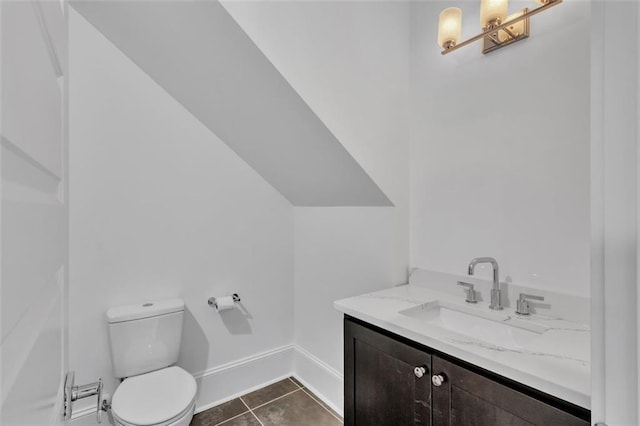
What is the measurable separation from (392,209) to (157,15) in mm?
1503

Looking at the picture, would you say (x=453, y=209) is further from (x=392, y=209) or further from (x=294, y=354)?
(x=294, y=354)

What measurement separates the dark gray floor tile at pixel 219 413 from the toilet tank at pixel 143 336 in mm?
427

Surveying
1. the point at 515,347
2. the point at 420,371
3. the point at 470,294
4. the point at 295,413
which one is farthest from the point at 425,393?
the point at 295,413

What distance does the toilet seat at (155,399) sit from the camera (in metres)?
1.45

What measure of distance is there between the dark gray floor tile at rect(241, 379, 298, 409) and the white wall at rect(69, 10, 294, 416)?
80 mm

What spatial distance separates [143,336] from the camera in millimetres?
1817

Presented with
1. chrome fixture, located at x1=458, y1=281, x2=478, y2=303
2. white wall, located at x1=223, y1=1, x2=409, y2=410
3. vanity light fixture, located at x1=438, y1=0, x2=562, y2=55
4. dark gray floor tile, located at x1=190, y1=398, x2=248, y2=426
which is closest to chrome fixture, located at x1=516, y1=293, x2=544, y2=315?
chrome fixture, located at x1=458, y1=281, x2=478, y2=303

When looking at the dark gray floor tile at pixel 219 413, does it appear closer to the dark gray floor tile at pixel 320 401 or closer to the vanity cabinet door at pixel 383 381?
→ the dark gray floor tile at pixel 320 401

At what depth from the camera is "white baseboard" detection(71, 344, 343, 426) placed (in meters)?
2.16

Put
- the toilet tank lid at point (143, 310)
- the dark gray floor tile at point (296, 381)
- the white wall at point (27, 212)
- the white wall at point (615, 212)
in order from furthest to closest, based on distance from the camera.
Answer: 1. the dark gray floor tile at point (296, 381)
2. the toilet tank lid at point (143, 310)
3. the white wall at point (615, 212)
4. the white wall at point (27, 212)

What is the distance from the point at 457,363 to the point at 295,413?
1377 millimetres

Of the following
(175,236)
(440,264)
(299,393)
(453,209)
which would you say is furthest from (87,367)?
(453,209)

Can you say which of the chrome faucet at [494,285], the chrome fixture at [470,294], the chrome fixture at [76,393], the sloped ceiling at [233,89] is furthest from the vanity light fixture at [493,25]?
the chrome fixture at [76,393]

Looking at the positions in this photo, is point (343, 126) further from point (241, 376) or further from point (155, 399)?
point (241, 376)
